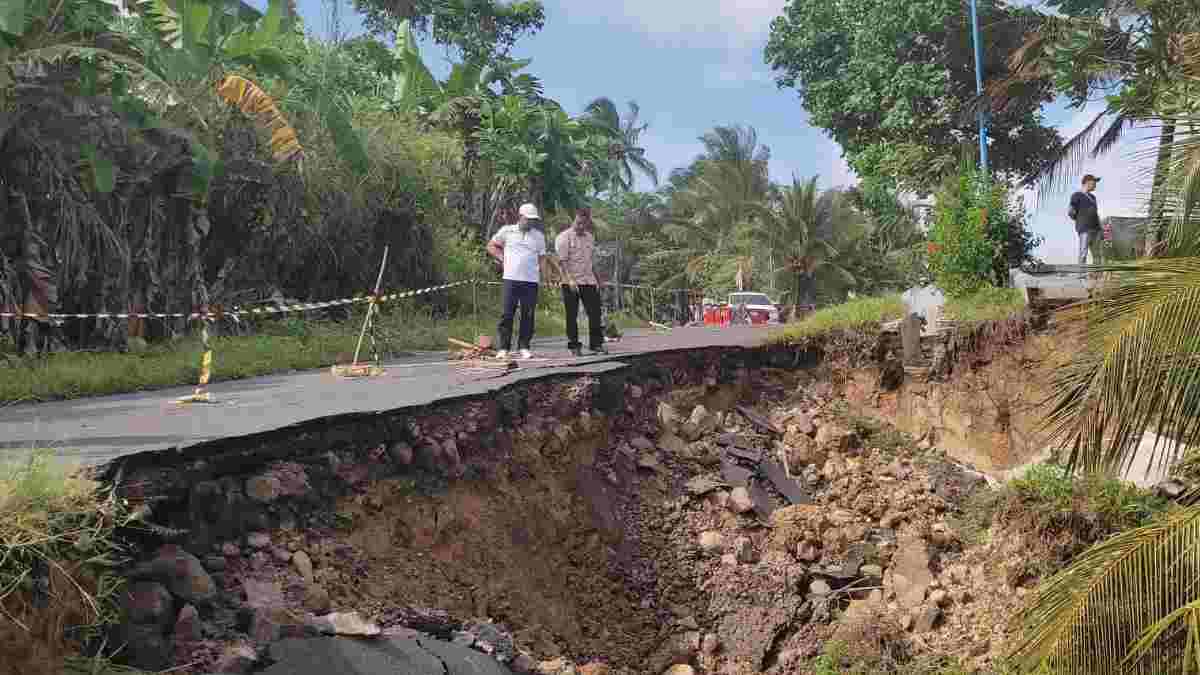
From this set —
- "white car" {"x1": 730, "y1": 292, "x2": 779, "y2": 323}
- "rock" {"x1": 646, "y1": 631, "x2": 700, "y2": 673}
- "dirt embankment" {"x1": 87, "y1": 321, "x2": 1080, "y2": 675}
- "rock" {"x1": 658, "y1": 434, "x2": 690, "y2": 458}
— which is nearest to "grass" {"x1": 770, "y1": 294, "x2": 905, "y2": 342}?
"dirt embankment" {"x1": 87, "y1": 321, "x2": 1080, "y2": 675}

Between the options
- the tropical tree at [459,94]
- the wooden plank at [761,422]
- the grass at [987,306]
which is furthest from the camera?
the tropical tree at [459,94]

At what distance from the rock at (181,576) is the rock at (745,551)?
5.62m

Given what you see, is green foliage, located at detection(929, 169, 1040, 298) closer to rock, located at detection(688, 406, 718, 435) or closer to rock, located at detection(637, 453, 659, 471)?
rock, located at detection(688, 406, 718, 435)

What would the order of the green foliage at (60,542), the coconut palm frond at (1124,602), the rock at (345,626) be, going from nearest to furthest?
the green foliage at (60,542) → the rock at (345,626) → the coconut palm frond at (1124,602)

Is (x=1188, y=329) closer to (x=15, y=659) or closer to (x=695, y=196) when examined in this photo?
(x=15, y=659)

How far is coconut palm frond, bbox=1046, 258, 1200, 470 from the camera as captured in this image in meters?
5.24

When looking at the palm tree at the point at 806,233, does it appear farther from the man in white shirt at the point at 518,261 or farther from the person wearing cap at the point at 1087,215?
the man in white shirt at the point at 518,261

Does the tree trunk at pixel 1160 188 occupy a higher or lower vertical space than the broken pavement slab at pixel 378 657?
higher

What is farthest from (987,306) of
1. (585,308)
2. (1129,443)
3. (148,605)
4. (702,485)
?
(148,605)

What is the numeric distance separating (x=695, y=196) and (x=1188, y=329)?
130ft

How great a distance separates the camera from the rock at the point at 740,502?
32.6 feet

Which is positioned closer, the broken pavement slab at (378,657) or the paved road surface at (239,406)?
the broken pavement slab at (378,657)

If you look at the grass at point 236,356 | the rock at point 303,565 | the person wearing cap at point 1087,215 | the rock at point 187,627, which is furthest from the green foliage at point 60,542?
the person wearing cap at point 1087,215

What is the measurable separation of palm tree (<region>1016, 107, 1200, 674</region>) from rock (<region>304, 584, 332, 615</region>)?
3.55m
